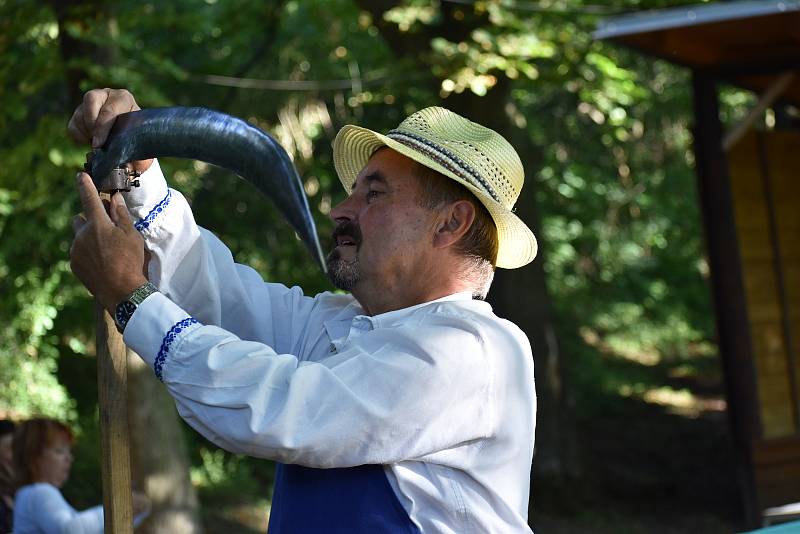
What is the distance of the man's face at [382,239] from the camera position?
221cm

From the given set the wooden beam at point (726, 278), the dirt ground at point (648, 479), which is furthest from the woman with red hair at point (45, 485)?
the dirt ground at point (648, 479)

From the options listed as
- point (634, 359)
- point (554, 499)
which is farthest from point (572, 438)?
point (634, 359)

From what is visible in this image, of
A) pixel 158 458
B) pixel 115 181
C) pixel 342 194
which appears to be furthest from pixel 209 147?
pixel 342 194

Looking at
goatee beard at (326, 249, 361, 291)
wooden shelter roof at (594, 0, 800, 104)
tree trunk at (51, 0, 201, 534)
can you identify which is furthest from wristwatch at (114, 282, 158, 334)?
wooden shelter roof at (594, 0, 800, 104)

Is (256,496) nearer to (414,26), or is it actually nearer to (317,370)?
(414,26)

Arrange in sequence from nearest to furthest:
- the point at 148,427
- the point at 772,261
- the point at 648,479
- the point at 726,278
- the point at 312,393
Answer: the point at 312,393 < the point at 148,427 < the point at 726,278 < the point at 772,261 < the point at 648,479

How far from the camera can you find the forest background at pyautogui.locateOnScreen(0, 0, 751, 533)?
20.5 ft

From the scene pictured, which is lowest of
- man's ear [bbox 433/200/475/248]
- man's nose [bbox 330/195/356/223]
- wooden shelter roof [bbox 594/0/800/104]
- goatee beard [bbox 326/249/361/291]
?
goatee beard [bbox 326/249/361/291]

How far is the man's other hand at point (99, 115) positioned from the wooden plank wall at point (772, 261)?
18.8 feet

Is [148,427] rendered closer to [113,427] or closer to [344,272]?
[113,427]

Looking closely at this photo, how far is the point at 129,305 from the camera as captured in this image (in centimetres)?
190

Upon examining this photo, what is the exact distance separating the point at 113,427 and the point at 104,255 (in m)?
0.41

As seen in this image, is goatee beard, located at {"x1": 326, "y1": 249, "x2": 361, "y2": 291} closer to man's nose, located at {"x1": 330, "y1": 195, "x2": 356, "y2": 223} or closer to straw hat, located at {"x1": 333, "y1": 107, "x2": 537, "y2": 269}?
man's nose, located at {"x1": 330, "y1": 195, "x2": 356, "y2": 223}

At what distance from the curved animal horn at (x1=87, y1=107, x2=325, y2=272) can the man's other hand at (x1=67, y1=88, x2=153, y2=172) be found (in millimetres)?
23
